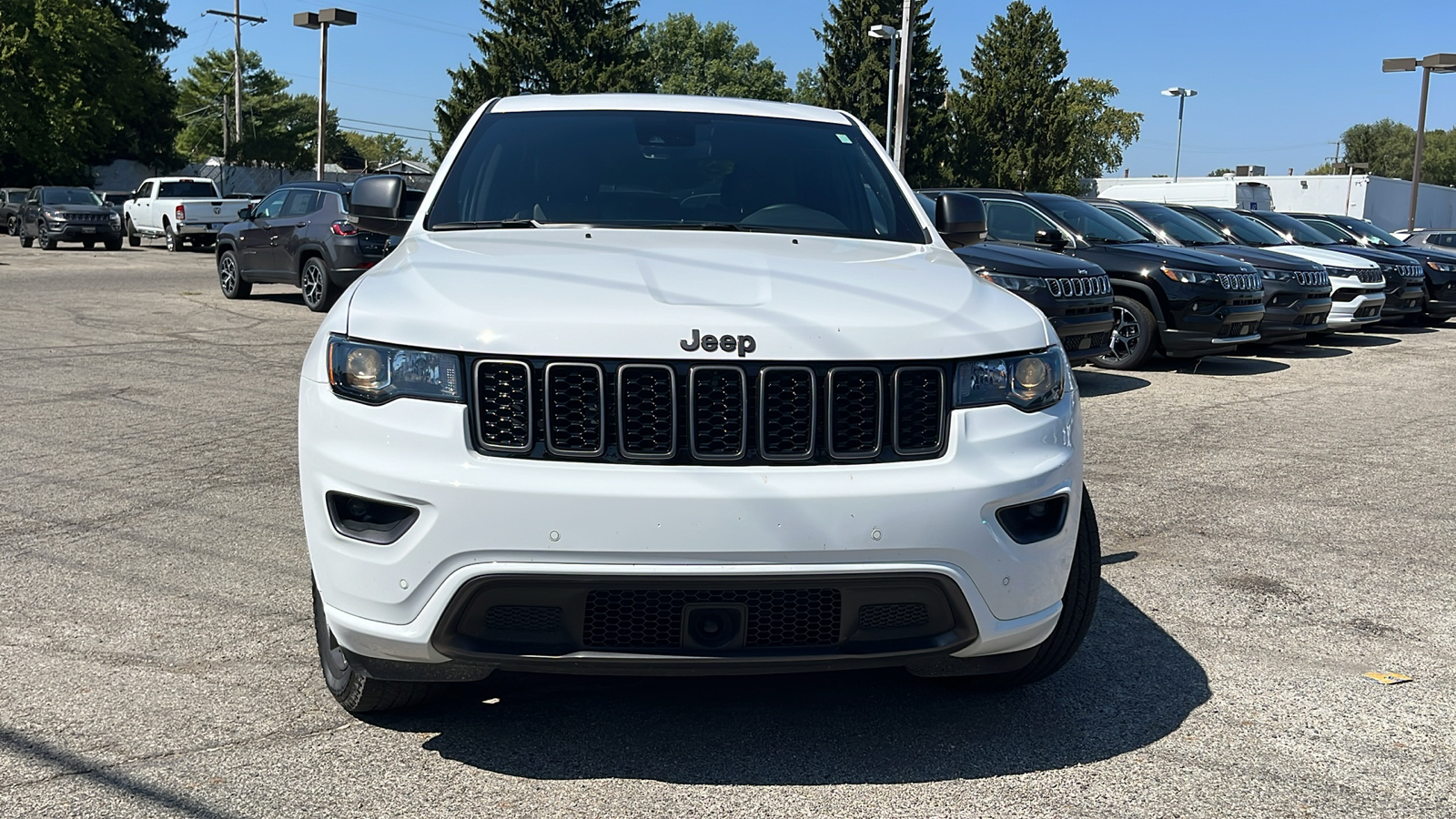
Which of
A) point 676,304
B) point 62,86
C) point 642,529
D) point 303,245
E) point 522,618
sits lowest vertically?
point 522,618

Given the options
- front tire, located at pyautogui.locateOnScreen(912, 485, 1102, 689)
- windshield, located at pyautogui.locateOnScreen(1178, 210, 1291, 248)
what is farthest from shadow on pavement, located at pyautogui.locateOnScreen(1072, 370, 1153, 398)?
front tire, located at pyautogui.locateOnScreen(912, 485, 1102, 689)

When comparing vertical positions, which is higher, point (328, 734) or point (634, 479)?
point (634, 479)

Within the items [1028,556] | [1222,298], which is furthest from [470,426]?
[1222,298]

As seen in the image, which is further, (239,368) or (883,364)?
(239,368)

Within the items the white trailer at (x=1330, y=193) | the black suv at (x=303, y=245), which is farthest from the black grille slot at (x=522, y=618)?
the white trailer at (x=1330, y=193)

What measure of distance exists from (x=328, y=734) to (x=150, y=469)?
150 inches

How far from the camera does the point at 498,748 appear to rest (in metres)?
3.28

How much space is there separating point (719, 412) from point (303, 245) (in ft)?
45.9

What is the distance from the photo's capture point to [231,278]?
17.7 m

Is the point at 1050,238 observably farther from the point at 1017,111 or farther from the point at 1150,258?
the point at 1017,111

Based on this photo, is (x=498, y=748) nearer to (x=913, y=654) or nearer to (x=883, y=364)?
(x=913, y=654)

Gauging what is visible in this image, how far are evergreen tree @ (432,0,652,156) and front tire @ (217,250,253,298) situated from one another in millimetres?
39670

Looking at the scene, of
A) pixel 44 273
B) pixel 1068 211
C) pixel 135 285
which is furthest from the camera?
pixel 44 273

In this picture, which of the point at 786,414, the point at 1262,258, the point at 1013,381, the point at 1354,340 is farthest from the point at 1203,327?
the point at 786,414
